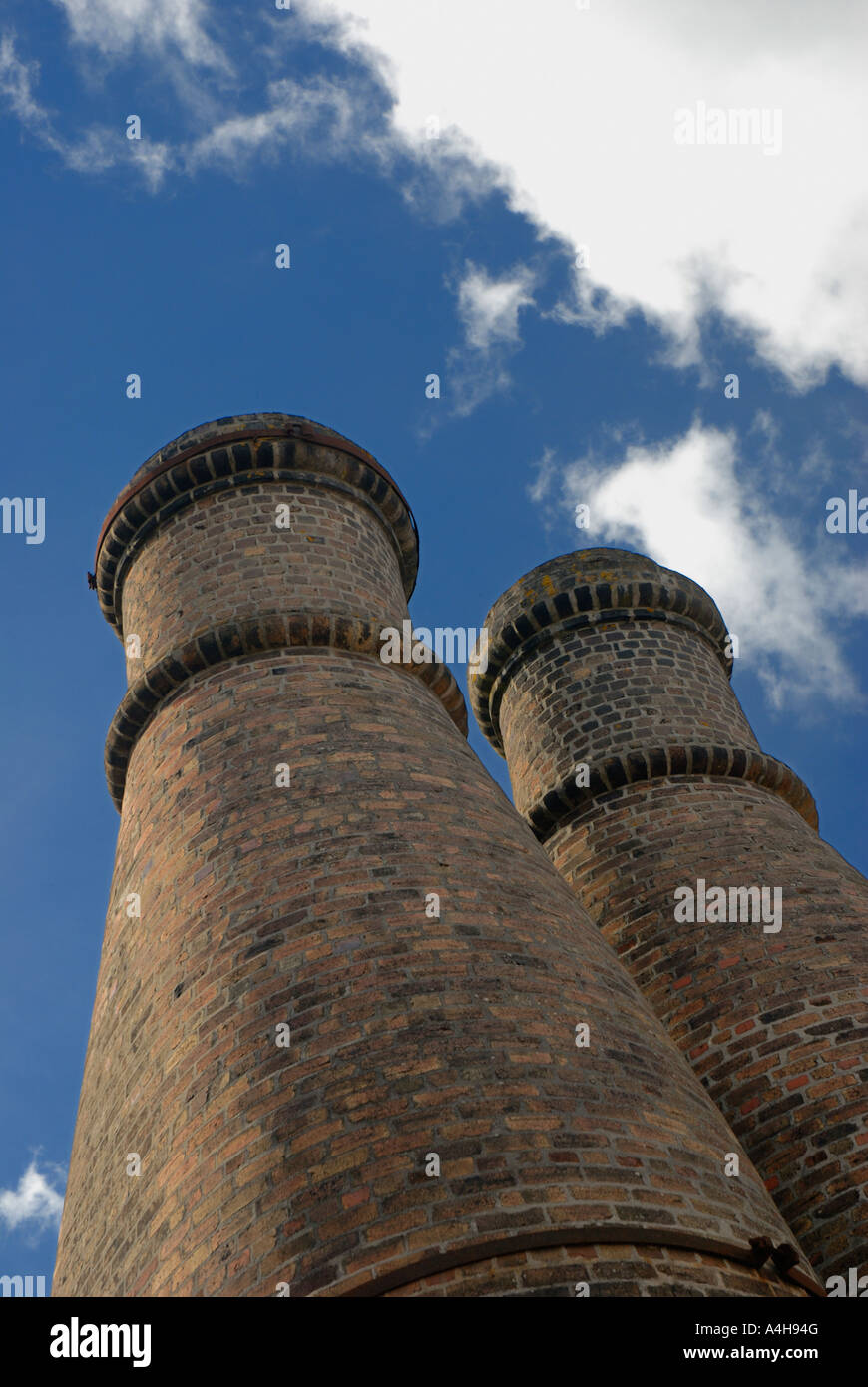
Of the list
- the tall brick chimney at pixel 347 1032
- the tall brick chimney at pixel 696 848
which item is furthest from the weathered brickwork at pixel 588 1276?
the tall brick chimney at pixel 696 848

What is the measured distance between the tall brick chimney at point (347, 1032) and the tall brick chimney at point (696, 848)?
1.97 meters

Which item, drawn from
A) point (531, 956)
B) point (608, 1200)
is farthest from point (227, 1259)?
point (531, 956)

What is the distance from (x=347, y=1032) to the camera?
5.32 m

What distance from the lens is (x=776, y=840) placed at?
9.79 m

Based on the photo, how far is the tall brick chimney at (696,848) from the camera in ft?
25.3

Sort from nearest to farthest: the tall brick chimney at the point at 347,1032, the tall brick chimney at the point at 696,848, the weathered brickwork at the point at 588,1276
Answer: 1. the weathered brickwork at the point at 588,1276
2. the tall brick chimney at the point at 347,1032
3. the tall brick chimney at the point at 696,848

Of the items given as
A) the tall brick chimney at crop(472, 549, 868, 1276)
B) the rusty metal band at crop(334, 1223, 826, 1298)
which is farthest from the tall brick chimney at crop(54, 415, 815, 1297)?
the tall brick chimney at crop(472, 549, 868, 1276)

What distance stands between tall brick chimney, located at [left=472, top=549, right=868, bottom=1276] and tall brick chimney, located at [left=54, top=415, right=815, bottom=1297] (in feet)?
6.48

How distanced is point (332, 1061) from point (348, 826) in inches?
61.8

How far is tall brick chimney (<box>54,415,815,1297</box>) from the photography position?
15.1 feet

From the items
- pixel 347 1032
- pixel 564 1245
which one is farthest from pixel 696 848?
pixel 564 1245

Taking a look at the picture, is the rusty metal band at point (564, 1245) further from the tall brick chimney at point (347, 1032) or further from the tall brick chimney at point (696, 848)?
the tall brick chimney at point (696, 848)

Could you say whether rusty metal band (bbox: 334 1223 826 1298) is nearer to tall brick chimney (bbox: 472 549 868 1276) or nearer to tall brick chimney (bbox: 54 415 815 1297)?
tall brick chimney (bbox: 54 415 815 1297)
